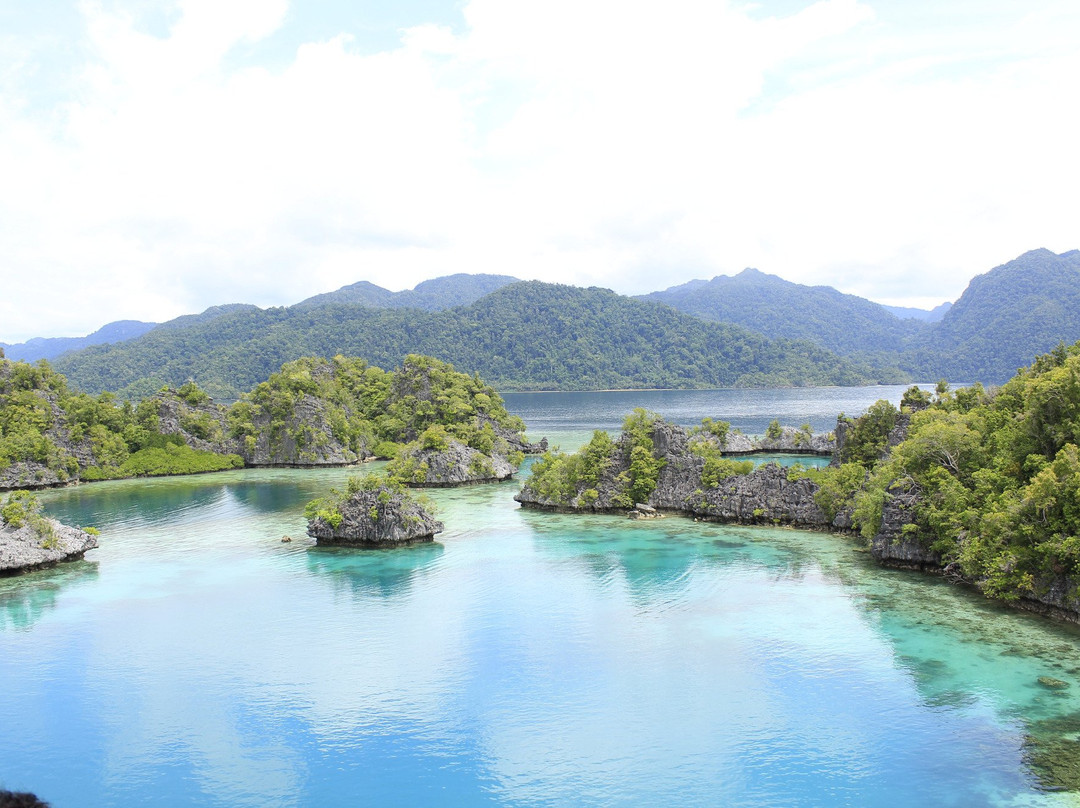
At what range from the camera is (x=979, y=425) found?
34.5 metres

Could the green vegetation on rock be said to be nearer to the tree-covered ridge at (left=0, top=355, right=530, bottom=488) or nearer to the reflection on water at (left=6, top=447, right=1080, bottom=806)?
the reflection on water at (left=6, top=447, right=1080, bottom=806)

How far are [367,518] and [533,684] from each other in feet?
65.3

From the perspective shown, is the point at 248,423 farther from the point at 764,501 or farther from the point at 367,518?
the point at 764,501

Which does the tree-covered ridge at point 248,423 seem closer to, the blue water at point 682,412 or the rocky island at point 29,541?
the blue water at point 682,412

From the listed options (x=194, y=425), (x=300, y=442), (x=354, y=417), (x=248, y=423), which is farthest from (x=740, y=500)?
(x=194, y=425)

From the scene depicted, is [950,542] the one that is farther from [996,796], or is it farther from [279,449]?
[279,449]

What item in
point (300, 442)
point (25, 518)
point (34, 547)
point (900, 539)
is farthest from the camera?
point (300, 442)

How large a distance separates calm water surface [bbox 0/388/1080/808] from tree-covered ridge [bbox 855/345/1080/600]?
2.00 m

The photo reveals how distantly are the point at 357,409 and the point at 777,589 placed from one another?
2674 inches

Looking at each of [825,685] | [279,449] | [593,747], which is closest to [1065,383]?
[825,685]

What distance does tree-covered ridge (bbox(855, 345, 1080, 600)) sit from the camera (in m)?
25.5

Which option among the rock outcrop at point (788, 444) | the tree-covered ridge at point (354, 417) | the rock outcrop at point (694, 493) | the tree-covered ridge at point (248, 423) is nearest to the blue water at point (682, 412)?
the tree-covered ridge at point (354, 417)

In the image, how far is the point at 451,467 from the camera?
64312mm

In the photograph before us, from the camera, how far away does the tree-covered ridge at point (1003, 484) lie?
1003 inches
